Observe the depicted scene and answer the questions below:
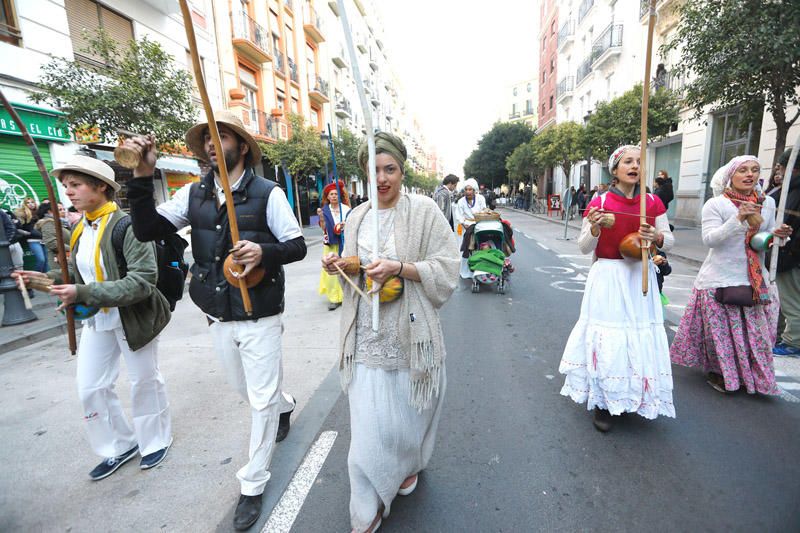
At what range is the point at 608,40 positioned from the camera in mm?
23141

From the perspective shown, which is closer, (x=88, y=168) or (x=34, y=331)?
(x=88, y=168)

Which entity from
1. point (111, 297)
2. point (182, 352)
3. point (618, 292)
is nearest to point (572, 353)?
point (618, 292)

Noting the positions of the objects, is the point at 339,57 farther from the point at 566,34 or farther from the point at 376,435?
the point at 376,435

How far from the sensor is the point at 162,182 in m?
13.5

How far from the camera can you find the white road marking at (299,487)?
7.07 feet

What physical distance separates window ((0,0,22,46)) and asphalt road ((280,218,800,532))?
1091 centimetres

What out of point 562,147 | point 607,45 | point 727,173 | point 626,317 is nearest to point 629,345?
point 626,317

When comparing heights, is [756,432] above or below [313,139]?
below

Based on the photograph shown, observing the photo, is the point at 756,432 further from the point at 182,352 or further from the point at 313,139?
the point at 313,139

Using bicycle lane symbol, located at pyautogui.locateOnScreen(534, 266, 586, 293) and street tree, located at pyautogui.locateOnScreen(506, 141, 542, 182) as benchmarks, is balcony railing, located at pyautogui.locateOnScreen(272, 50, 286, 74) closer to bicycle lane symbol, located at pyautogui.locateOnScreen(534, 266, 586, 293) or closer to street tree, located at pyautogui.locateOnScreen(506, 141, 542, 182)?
street tree, located at pyautogui.locateOnScreen(506, 141, 542, 182)

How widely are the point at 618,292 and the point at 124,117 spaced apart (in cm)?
854

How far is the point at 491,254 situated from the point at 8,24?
1105 cm

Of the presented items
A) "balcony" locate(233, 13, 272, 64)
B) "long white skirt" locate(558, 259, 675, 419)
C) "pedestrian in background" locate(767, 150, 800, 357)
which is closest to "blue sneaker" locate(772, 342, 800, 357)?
"pedestrian in background" locate(767, 150, 800, 357)

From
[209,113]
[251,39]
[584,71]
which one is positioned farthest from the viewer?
[584,71]
